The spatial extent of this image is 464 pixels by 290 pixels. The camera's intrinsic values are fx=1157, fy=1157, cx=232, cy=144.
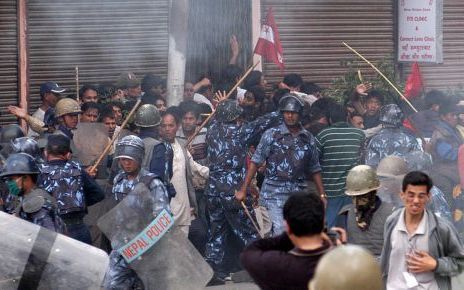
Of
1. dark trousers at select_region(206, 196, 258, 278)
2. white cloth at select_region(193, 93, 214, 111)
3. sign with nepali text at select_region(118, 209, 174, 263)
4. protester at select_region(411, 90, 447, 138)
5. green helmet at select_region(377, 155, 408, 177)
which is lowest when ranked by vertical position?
dark trousers at select_region(206, 196, 258, 278)

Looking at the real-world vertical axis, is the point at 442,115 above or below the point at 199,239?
above

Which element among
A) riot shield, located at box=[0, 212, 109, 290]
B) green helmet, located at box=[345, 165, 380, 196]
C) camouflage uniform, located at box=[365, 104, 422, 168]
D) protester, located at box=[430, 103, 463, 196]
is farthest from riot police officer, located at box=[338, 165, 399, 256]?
protester, located at box=[430, 103, 463, 196]

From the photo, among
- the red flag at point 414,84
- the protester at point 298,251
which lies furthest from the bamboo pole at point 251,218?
the protester at point 298,251

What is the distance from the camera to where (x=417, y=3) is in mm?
14945

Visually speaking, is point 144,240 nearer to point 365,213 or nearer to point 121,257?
point 121,257

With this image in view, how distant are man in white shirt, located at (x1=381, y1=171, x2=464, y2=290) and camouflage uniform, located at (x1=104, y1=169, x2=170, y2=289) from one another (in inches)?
101

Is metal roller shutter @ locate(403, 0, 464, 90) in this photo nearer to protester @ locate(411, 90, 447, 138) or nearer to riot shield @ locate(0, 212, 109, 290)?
protester @ locate(411, 90, 447, 138)

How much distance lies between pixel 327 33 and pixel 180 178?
5.22m

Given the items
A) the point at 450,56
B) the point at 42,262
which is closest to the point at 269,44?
the point at 450,56

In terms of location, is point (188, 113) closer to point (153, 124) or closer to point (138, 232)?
point (153, 124)

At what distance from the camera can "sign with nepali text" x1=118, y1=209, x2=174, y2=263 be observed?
8.79m

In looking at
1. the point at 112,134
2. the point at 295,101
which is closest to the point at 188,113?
the point at 112,134

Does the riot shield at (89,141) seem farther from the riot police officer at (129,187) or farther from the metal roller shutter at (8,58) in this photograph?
the metal roller shutter at (8,58)

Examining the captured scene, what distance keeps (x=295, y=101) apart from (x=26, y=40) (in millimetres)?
4431
